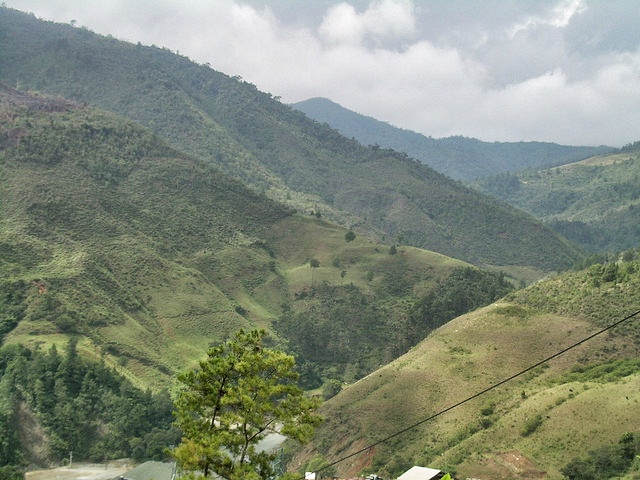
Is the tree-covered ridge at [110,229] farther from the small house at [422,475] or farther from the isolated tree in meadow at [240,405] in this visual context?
the isolated tree in meadow at [240,405]

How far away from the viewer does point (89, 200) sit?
118 metres

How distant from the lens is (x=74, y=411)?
212ft

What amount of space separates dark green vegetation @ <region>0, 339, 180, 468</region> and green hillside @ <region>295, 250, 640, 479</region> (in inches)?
655

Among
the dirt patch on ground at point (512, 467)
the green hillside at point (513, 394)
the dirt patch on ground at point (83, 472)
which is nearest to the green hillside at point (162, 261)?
the dirt patch on ground at point (83, 472)

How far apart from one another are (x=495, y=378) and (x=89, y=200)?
82709 millimetres

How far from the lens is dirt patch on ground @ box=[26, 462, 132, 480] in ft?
188

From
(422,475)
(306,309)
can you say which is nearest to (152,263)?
(306,309)

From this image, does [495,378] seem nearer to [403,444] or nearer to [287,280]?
[403,444]

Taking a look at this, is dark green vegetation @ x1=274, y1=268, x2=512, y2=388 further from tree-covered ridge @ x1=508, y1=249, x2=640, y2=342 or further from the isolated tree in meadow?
the isolated tree in meadow

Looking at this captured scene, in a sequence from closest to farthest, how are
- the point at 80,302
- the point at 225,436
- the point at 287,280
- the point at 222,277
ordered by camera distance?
the point at 225,436 → the point at 80,302 → the point at 222,277 → the point at 287,280

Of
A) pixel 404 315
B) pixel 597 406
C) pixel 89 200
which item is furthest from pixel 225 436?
pixel 89 200

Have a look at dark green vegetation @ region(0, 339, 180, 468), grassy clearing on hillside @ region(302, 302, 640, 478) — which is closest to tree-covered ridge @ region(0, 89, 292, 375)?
dark green vegetation @ region(0, 339, 180, 468)

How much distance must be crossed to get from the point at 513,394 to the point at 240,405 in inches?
1536

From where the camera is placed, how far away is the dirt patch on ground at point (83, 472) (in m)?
57.4
